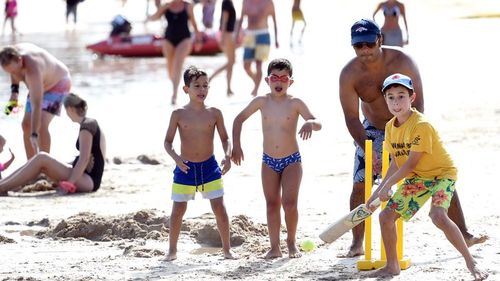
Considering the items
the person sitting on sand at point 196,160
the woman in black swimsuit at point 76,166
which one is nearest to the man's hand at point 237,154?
the person sitting on sand at point 196,160

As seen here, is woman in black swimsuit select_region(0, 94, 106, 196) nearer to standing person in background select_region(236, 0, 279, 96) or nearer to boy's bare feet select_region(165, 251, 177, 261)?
boy's bare feet select_region(165, 251, 177, 261)

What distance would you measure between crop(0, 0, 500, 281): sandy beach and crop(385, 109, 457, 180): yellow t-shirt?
0.65m

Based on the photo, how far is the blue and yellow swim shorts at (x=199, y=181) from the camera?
831cm

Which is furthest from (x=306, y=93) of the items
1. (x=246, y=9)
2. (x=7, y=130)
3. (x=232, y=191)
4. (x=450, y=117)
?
(x=232, y=191)

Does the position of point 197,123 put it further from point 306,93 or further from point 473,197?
point 306,93

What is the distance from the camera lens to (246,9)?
1769 cm

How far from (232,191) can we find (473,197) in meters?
2.15

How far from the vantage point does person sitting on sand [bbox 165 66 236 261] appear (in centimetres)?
832

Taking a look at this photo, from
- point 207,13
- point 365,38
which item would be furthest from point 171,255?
point 207,13

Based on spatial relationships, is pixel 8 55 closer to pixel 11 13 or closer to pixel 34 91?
pixel 34 91

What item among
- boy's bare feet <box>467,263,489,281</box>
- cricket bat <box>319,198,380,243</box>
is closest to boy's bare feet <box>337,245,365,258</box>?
cricket bat <box>319,198,380,243</box>

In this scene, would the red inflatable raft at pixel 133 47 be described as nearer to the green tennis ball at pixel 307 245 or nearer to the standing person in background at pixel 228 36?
the standing person in background at pixel 228 36

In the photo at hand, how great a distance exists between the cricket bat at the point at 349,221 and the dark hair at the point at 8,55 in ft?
16.1

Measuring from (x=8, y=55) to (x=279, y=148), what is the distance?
4.16 m
